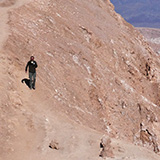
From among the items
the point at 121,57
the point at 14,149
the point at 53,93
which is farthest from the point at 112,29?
the point at 14,149

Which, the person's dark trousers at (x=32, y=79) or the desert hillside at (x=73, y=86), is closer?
the desert hillside at (x=73, y=86)

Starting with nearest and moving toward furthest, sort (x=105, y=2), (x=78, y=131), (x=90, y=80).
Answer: (x=78, y=131) → (x=90, y=80) → (x=105, y=2)

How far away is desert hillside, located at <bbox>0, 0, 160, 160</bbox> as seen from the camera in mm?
14573

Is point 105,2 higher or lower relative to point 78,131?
lower

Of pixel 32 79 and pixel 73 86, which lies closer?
pixel 32 79

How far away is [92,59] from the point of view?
28859mm

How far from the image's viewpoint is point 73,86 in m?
24.0

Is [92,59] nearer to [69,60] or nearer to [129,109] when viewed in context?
[69,60]

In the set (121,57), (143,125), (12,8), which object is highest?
(12,8)

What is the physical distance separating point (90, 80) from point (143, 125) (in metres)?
6.96

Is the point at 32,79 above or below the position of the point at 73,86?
above

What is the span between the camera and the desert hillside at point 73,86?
1457 cm

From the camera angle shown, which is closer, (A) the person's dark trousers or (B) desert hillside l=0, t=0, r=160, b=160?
(B) desert hillside l=0, t=0, r=160, b=160

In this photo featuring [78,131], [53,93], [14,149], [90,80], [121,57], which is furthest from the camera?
[121,57]
